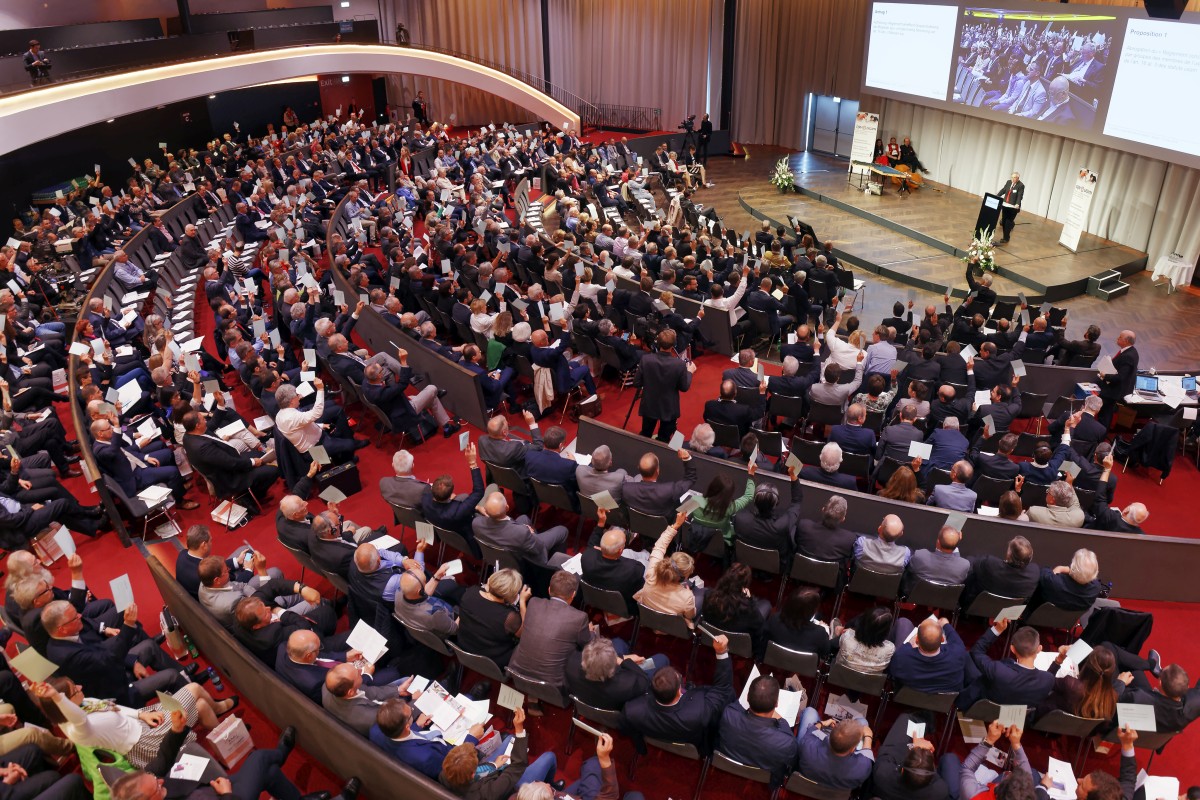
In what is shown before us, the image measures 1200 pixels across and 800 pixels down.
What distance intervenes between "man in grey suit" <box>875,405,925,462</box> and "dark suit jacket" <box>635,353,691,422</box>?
6.23 feet

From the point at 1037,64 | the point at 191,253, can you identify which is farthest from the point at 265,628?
the point at 1037,64

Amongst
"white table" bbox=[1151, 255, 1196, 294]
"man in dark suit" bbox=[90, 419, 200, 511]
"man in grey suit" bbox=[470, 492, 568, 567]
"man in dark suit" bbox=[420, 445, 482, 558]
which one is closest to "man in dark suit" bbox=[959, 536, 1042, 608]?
"man in grey suit" bbox=[470, 492, 568, 567]

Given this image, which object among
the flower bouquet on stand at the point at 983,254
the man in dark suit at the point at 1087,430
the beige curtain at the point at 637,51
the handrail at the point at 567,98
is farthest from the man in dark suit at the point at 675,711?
the handrail at the point at 567,98

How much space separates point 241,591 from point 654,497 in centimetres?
293

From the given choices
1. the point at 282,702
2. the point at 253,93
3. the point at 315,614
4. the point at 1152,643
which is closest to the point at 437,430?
the point at 315,614

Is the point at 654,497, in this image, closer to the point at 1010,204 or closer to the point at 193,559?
the point at 193,559

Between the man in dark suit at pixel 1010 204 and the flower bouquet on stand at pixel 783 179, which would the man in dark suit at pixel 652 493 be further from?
the flower bouquet on stand at pixel 783 179

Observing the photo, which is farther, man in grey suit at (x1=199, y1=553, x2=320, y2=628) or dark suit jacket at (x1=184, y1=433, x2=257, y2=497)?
dark suit jacket at (x1=184, y1=433, x2=257, y2=497)

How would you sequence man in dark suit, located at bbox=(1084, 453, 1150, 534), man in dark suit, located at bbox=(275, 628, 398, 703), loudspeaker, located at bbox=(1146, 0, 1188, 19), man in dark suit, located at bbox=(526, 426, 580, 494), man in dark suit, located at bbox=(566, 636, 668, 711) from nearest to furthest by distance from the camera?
man in dark suit, located at bbox=(566, 636, 668, 711) → man in dark suit, located at bbox=(275, 628, 398, 703) → man in dark suit, located at bbox=(1084, 453, 1150, 534) → man in dark suit, located at bbox=(526, 426, 580, 494) → loudspeaker, located at bbox=(1146, 0, 1188, 19)

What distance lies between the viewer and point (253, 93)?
941 inches

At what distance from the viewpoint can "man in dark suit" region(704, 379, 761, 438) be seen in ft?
24.2

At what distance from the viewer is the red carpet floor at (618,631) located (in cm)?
483

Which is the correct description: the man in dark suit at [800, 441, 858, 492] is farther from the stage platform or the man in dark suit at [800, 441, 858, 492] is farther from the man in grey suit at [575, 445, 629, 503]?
the stage platform

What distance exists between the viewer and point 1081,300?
1306 cm
